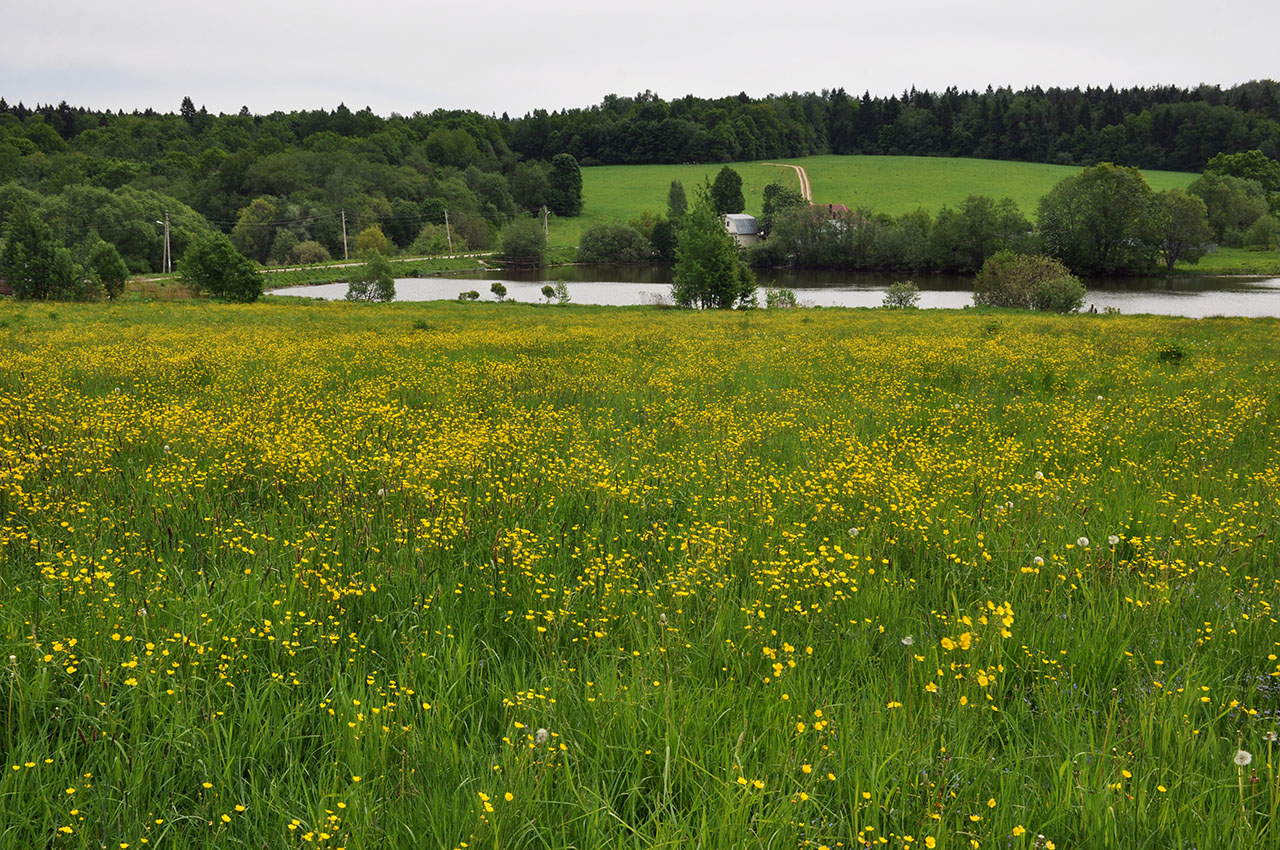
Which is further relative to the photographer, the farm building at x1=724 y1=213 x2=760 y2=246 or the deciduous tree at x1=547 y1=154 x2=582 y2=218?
the deciduous tree at x1=547 y1=154 x2=582 y2=218

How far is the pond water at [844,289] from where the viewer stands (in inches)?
2472

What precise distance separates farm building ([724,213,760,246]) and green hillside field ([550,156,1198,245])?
490 inches

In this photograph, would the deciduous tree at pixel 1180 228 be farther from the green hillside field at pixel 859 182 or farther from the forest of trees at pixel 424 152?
the forest of trees at pixel 424 152

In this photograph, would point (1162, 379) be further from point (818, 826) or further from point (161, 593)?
point (161, 593)

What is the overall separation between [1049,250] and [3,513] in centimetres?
10930

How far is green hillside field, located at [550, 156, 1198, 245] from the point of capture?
128125 mm

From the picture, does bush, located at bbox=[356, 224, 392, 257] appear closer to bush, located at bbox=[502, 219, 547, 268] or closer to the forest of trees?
the forest of trees

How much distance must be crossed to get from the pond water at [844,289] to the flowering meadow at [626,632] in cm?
5583

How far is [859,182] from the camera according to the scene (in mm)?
145750

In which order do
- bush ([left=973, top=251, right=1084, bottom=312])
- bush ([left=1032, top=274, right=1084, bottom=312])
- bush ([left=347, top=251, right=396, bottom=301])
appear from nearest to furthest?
bush ([left=1032, top=274, right=1084, bottom=312]), bush ([left=973, top=251, right=1084, bottom=312]), bush ([left=347, top=251, right=396, bottom=301])

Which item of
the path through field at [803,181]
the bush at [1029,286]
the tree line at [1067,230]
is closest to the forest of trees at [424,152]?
the path through field at [803,181]

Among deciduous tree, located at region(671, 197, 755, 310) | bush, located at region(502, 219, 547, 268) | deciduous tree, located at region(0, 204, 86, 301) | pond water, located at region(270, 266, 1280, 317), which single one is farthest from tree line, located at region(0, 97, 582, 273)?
deciduous tree, located at region(671, 197, 755, 310)

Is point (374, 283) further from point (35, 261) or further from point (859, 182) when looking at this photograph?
point (859, 182)

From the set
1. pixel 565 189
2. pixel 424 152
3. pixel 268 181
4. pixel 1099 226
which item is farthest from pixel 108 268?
pixel 424 152
